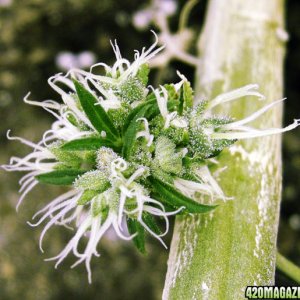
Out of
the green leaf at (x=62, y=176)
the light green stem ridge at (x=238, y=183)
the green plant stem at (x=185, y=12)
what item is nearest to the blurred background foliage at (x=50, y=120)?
the green plant stem at (x=185, y=12)

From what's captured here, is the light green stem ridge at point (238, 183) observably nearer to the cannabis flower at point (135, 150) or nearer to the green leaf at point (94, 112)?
the cannabis flower at point (135, 150)

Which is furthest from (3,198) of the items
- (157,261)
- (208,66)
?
(208,66)

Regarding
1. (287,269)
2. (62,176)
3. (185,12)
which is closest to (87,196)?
(62,176)

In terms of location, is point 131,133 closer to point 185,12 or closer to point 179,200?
point 179,200

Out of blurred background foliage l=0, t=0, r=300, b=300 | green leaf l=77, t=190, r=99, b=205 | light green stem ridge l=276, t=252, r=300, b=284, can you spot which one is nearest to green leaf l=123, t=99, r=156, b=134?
green leaf l=77, t=190, r=99, b=205

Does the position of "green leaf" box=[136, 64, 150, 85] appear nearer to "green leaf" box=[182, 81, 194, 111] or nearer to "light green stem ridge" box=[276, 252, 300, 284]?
"green leaf" box=[182, 81, 194, 111]

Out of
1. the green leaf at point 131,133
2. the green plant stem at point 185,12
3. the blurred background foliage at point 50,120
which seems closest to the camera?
the green leaf at point 131,133
